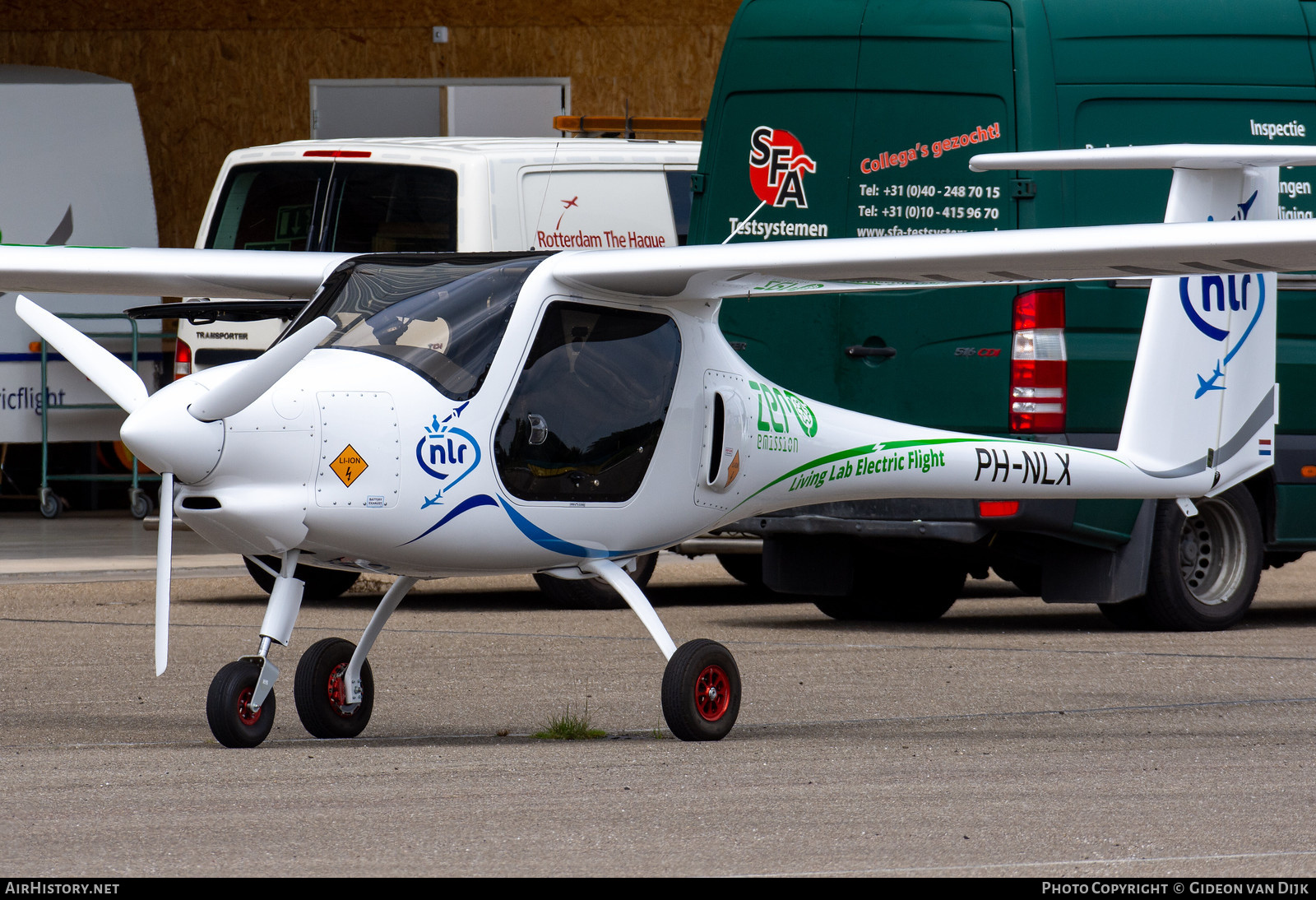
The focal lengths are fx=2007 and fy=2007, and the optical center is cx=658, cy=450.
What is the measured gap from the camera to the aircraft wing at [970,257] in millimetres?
6910

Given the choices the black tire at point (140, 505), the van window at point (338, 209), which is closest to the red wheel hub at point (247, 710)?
the van window at point (338, 209)

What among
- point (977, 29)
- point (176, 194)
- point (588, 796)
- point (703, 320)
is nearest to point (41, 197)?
point (176, 194)

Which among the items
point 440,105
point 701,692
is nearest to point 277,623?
point 701,692

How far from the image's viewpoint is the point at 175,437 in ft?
20.0

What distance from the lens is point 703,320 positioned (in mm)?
7621

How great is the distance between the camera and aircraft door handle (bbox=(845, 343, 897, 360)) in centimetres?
1010

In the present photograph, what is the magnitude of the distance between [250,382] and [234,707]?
1.13 metres

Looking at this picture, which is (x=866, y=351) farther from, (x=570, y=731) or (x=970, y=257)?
(x=570, y=731)

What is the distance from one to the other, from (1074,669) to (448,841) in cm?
475

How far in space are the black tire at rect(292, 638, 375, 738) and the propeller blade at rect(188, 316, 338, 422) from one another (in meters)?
1.29

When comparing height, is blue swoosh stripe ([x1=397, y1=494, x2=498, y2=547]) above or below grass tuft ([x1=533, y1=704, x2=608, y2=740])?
above

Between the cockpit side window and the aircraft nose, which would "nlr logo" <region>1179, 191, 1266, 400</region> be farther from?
the aircraft nose

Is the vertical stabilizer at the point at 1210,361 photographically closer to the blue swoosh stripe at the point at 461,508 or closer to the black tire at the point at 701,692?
the black tire at the point at 701,692

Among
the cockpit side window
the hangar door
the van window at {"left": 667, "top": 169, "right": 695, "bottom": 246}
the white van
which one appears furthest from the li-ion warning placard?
the hangar door
